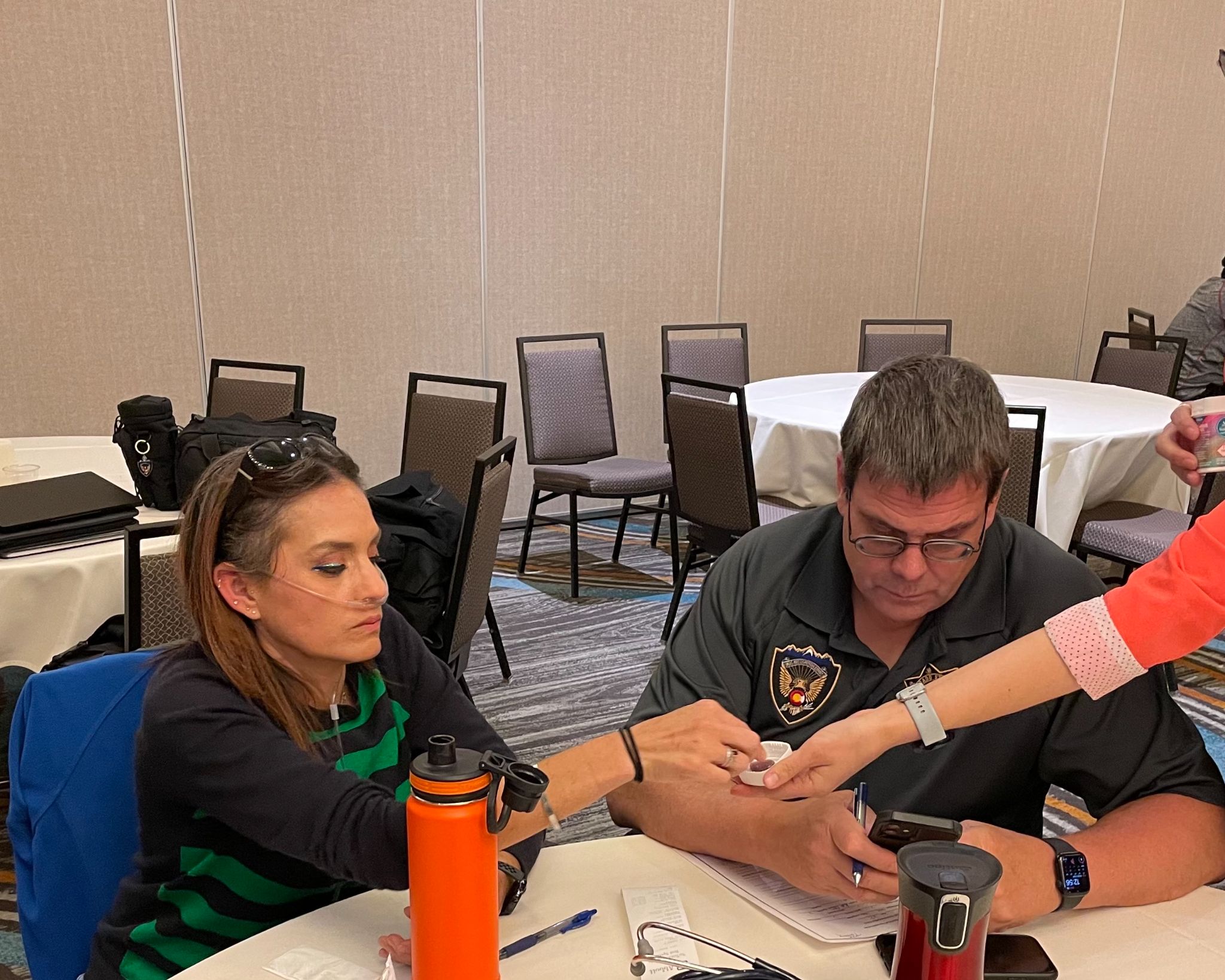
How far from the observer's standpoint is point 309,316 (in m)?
4.68

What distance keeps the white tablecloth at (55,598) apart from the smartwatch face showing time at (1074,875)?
69.7 inches

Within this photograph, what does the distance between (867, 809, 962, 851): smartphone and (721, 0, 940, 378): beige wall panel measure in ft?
15.8

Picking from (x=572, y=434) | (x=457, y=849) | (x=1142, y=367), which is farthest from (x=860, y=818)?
(x=1142, y=367)

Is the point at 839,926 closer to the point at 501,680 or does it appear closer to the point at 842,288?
the point at 501,680

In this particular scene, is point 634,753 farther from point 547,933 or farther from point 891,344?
point 891,344

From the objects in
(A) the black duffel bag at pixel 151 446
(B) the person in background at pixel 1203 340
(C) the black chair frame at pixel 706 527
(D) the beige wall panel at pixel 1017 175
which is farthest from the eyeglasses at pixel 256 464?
(D) the beige wall panel at pixel 1017 175

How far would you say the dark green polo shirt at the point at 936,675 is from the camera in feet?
4.16

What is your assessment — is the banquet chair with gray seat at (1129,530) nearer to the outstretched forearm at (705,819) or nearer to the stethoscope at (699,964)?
the outstretched forearm at (705,819)

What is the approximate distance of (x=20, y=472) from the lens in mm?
3104

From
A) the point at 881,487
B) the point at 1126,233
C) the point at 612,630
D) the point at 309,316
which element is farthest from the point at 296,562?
the point at 1126,233

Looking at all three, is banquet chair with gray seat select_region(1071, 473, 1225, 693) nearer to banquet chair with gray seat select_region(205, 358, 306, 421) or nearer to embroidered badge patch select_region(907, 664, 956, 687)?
embroidered badge patch select_region(907, 664, 956, 687)

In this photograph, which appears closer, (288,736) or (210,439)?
(288,736)

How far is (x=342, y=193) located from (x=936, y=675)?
399cm

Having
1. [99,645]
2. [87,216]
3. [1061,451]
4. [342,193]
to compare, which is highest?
[342,193]
